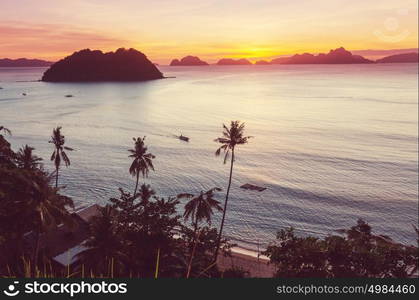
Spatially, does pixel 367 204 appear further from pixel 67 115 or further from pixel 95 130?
pixel 67 115

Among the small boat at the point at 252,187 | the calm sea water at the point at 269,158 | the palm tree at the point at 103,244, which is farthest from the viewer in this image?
the small boat at the point at 252,187

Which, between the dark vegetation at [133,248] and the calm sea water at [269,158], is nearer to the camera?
the dark vegetation at [133,248]

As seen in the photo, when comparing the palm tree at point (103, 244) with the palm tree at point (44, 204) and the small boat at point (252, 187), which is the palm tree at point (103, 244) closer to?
the palm tree at point (44, 204)

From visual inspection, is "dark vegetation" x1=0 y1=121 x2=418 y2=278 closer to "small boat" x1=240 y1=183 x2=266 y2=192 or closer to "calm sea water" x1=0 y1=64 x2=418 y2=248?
"calm sea water" x1=0 y1=64 x2=418 y2=248

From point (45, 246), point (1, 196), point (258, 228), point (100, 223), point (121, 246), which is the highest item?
point (1, 196)

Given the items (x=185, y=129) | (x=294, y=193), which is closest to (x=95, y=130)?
(x=185, y=129)

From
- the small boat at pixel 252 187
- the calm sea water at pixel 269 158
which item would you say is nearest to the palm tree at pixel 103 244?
the calm sea water at pixel 269 158

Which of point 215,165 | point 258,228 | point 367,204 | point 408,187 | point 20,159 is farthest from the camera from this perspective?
point 215,165

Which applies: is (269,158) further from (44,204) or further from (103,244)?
(44,204)

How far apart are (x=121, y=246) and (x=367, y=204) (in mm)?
51128

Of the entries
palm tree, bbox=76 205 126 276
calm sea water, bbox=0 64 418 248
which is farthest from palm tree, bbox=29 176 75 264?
calm sea water, bbox=0 64 418 248

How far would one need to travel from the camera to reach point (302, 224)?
56.1 m

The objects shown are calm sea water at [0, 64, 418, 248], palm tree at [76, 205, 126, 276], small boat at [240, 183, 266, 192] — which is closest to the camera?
palm tree at [76, 205, 126, 276]

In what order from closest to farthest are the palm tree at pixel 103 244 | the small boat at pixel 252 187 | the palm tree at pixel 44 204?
the palm tree at pixel 44 204 → the palm tree at pixel 103 244 → the small boat at pixel 252 187
